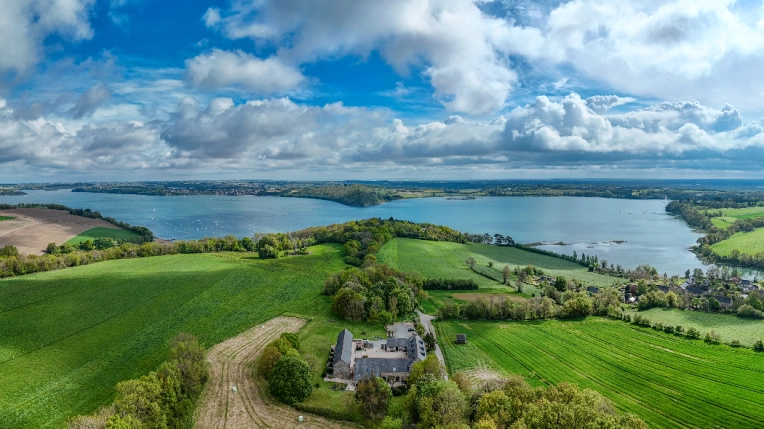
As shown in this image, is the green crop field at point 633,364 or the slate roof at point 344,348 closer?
the green crop field at point 633,364

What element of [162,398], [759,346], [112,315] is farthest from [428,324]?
[112,315]

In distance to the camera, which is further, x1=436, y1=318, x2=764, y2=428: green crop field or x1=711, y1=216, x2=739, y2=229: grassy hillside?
x1=711, y1=216, x2=739, y2=229: grassy hillside

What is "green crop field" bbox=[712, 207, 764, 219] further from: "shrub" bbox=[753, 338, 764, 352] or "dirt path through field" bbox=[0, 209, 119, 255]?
"dirt path through field" bbox=[0, 209, 119, 255]

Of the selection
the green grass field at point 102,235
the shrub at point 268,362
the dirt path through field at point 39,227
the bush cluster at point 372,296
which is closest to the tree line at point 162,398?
the shrub at point 268,362

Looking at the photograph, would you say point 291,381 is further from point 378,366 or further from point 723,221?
point 723,221

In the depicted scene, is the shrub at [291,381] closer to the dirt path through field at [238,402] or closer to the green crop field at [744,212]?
the dirt path through field at [238,402]

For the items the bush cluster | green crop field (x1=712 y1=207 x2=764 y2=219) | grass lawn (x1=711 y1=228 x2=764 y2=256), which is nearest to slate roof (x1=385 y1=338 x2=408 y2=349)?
the bush cluster
